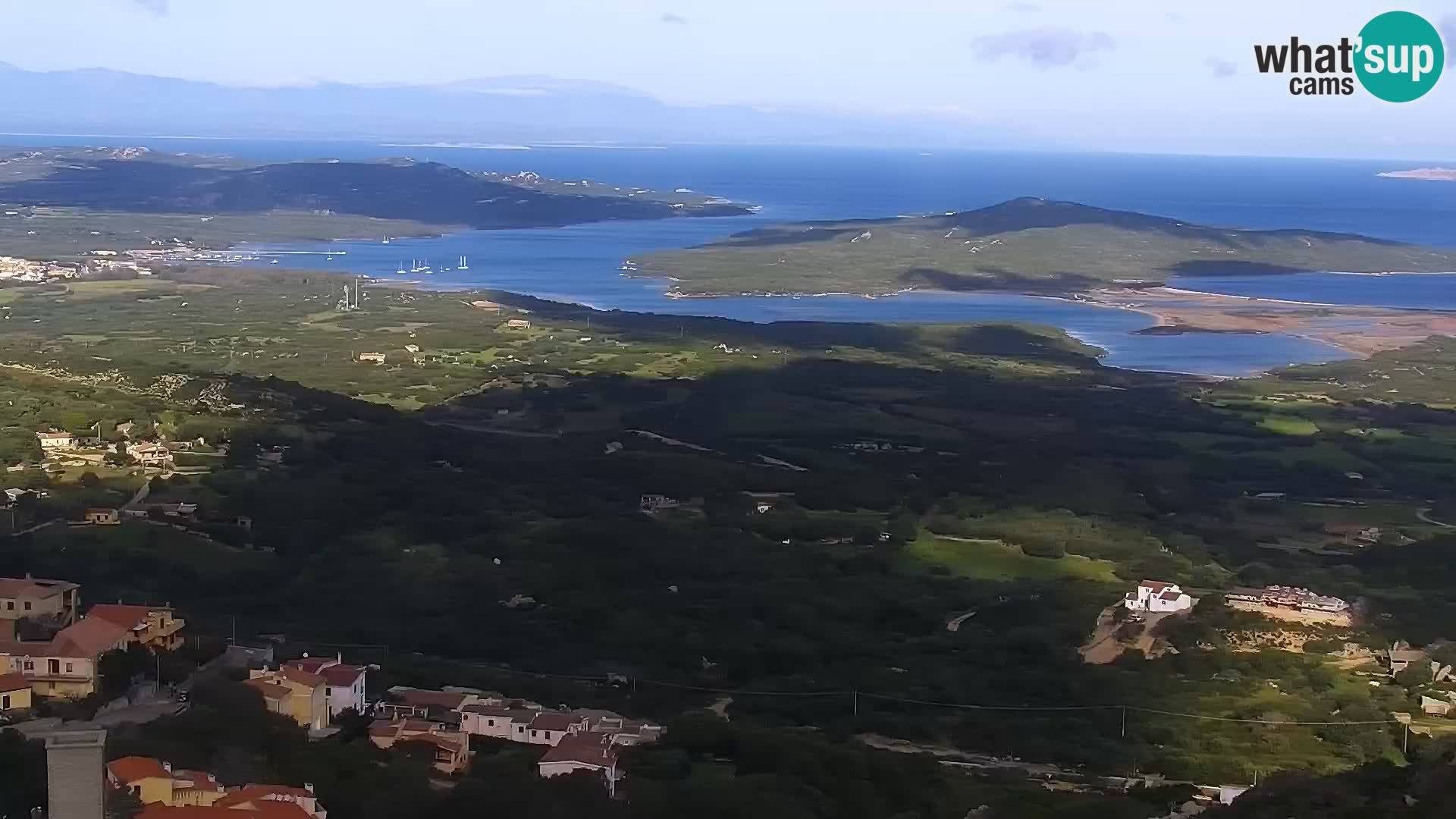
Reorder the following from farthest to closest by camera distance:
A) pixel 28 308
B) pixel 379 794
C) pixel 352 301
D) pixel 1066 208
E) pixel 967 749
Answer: pixel 1066 208, pixel 352 301, pixel 28 308, pixel 967 749, pixel 379 794

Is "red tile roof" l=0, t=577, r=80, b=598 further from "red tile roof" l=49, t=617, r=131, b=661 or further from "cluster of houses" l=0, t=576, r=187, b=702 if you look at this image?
"red tile roof" l=49, t=617, r=131, b=661

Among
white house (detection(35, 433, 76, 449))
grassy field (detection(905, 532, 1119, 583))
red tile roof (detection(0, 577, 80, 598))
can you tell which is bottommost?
grassy field (detection(905, 532, 1119, 583))

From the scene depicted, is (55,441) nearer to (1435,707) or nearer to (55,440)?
(55,440)

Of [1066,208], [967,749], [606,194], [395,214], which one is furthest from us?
[606,194]

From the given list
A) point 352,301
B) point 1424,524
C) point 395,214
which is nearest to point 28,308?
point 352,301

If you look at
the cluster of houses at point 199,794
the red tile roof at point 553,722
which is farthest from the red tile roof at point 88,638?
the red tile roof at point 553,722

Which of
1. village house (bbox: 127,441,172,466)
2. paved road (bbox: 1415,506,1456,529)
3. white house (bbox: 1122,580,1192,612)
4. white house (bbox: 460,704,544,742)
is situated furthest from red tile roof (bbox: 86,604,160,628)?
paved road (bbox: 1415,506,1456,529)

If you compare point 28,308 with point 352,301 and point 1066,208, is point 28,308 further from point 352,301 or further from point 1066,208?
point 1066,208

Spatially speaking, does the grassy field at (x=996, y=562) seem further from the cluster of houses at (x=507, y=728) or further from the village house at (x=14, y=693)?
the village house at (x=14, y=693)
